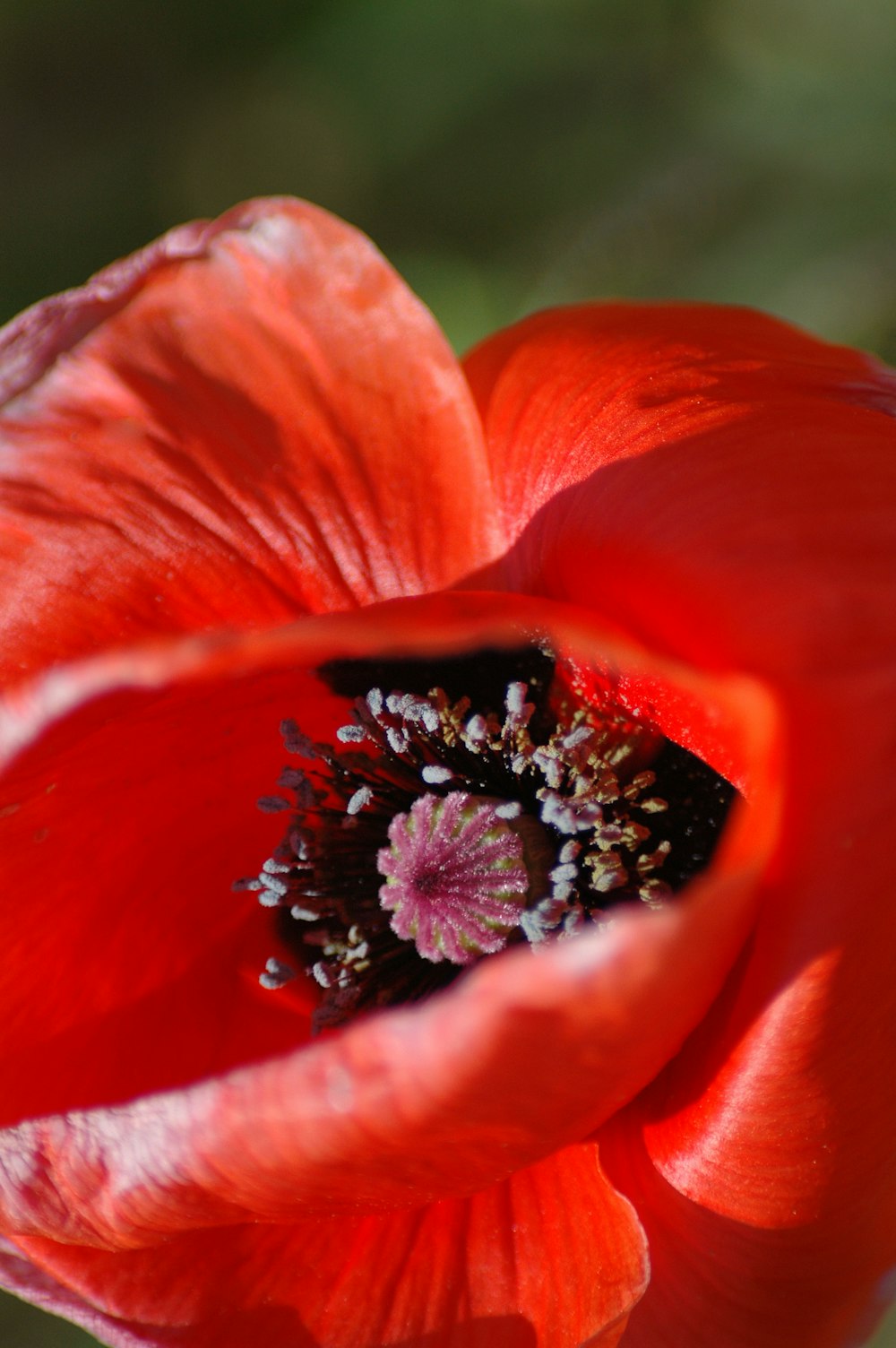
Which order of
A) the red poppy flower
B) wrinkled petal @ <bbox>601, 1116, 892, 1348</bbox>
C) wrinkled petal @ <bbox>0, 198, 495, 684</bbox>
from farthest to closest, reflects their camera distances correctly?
1. wrinkled petal @ <bbox>0, 198, 495, 684</bbox>
2. wrinkled petal @ <bbox>601, 1116, 892, 1348</bbox>
3. the red poppy flower

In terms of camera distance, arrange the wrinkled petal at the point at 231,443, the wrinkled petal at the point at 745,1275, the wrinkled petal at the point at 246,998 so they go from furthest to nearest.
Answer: the wrinkled petal at the point at 231,443
the wrinkled petal at the point at 745,1275
the wrinkled petal at the point at 246,998

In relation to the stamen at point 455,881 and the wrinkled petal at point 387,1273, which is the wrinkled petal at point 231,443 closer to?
the stamen at point 455,881

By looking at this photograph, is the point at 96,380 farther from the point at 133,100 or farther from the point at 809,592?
the point at 133,100

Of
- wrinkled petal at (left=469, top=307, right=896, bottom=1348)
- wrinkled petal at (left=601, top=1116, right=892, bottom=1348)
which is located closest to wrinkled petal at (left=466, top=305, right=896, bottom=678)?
wrinkled petal at (left=469, top=307, right=896, bottom=1348)

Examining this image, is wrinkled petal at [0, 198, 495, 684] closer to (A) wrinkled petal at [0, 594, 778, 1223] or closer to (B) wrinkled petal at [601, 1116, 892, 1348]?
(A) wrinkled petal at [0, 594, 778, 1223]

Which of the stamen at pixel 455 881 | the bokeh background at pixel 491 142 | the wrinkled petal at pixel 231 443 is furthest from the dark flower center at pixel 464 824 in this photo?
the bokeh background at pixel 491 142
